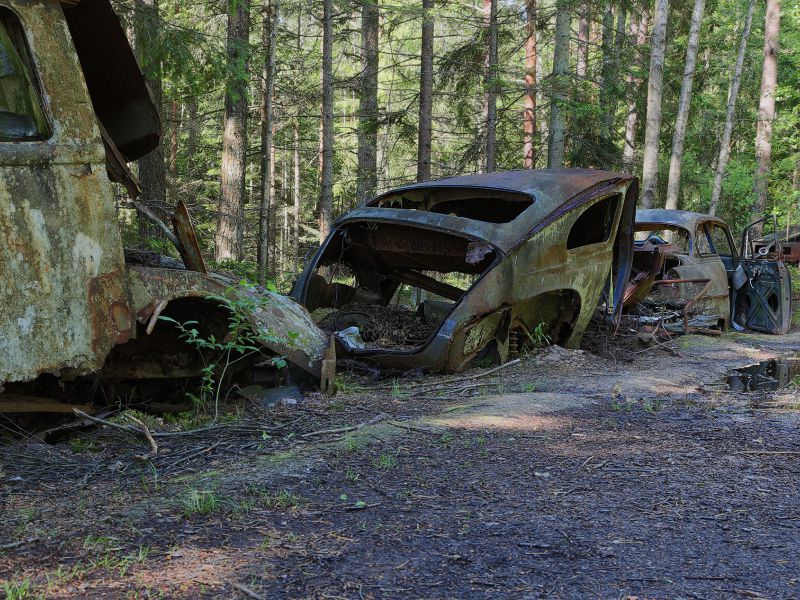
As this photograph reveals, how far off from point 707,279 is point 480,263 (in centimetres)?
456

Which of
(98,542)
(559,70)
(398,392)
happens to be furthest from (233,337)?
(559,70)

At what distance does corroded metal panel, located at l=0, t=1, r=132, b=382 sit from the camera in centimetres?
335

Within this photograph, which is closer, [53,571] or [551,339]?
[53,571]

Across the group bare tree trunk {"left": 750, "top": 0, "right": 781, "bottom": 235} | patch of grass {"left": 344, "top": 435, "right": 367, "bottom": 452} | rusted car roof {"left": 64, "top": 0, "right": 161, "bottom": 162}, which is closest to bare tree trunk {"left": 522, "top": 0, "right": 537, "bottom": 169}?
bare tree trunk {"left": 750, "top": 0, "right": 781, "bottom": 235}

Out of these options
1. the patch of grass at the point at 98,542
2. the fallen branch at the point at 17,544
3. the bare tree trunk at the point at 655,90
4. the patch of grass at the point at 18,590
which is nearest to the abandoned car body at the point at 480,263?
the patch of grass at the point at 98,542

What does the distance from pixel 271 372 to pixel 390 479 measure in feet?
6.57

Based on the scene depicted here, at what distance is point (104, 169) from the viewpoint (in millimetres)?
3703

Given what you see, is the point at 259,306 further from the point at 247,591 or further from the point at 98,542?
the point at 247,591

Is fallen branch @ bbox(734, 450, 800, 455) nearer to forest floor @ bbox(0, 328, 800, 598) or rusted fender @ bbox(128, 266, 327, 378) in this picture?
forest floor @ bbox(0, 328, 800, 598)

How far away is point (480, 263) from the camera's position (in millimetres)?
8148

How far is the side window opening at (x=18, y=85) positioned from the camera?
3.56 metres

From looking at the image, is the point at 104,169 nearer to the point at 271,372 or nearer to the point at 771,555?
the point at 271,372

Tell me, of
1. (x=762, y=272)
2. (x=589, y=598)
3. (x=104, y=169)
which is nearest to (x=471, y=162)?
(x=762, y=272)

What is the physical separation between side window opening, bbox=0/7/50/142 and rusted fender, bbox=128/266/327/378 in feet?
2.86
